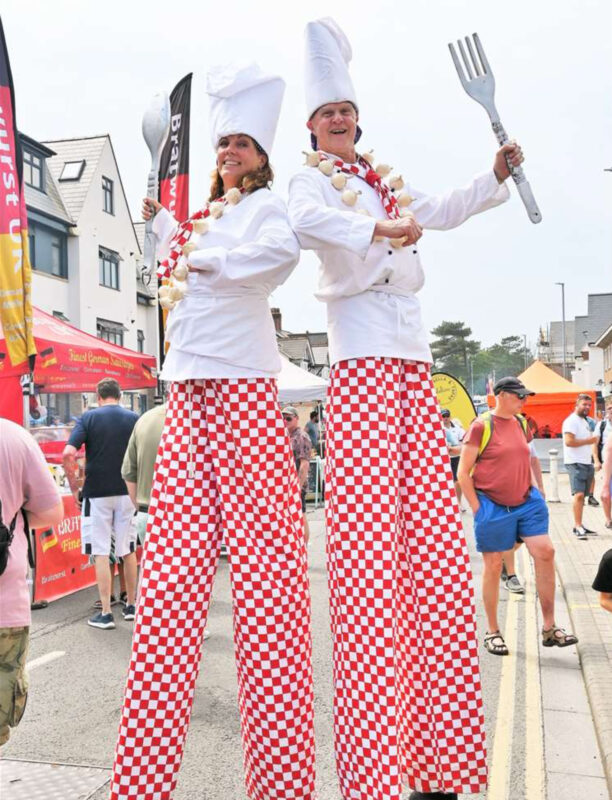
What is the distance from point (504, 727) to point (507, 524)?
169 cm

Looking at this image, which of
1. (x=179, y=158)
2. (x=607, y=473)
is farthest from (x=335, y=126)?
(x=607, y=473)

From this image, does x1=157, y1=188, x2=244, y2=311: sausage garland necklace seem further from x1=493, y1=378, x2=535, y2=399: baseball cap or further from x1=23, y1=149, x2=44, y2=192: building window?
x1=23, y1=149, x2=44, y2=192: building window

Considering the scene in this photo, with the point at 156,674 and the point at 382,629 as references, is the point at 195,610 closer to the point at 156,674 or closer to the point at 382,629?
the point at 156,674

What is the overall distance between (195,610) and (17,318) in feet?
13.8

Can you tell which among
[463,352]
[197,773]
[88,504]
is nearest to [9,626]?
[197,773]

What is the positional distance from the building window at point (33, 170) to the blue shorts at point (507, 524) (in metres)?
20.8

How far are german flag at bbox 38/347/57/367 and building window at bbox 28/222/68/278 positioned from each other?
14.8m

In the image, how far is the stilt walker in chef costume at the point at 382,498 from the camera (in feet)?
6.87

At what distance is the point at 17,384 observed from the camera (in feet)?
19.3

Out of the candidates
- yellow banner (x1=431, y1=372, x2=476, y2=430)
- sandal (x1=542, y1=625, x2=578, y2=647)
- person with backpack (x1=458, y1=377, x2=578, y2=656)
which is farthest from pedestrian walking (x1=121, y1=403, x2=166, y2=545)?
yellow banner (x1=431, y1=372, x2=476, y2=430)

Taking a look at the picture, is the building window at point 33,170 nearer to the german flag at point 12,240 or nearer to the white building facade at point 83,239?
the white building facade at point 83,239

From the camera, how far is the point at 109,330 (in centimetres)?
2617

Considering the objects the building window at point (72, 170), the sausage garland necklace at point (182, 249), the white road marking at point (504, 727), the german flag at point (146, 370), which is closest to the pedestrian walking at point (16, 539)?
the sausage garland necklace at point (182, 249)

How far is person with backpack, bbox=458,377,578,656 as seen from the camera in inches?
195
